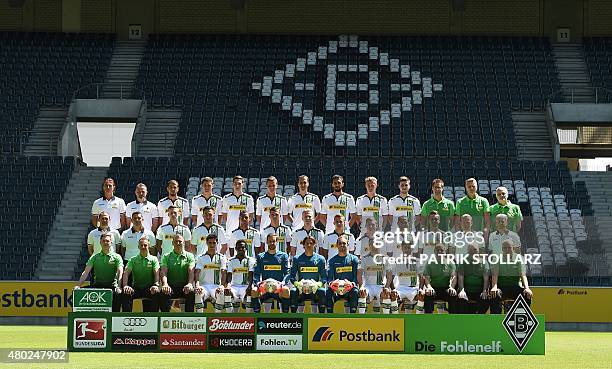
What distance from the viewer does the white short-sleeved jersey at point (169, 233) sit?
1964 centimetres

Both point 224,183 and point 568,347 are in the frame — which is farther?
point 224,183

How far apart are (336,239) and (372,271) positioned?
1.74m

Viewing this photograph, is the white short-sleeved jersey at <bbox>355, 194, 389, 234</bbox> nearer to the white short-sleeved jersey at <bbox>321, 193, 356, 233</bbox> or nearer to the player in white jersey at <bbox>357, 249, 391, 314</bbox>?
the white short-sleeved jersey at <bbox>321, 193, 356, 233</bbox>

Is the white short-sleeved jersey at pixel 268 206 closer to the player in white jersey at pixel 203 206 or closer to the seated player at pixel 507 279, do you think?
the player in white jersey at pixel 203 206

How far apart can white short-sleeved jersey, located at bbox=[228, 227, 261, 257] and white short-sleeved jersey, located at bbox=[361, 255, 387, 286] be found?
2.82 meters

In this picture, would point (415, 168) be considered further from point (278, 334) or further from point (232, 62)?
point (278, 334)

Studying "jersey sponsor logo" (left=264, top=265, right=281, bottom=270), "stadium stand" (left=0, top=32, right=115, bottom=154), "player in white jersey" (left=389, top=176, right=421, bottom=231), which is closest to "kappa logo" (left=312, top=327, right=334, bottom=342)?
"jersey sponsor logo" (left=264, top=265, right=281, bottom=270)

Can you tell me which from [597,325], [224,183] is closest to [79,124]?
[224,183]

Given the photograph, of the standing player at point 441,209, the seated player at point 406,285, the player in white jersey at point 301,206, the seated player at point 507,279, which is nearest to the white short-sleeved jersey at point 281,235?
→ the player in white jersey at point 301,206

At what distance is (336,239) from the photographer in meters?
19.6

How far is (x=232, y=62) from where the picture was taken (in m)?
40.9

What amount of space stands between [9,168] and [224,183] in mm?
6070

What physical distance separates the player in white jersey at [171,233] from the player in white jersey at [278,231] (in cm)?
129

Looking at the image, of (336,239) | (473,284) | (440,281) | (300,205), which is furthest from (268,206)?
(473,284)
